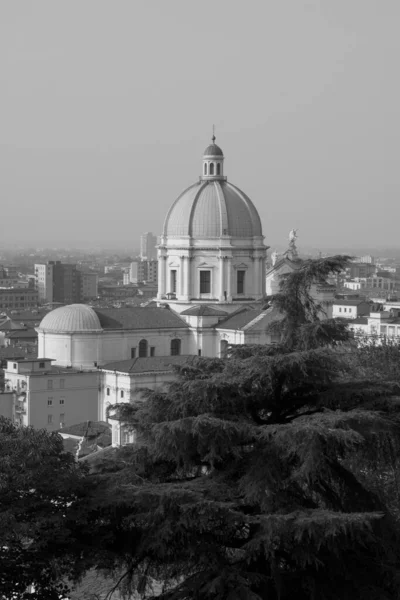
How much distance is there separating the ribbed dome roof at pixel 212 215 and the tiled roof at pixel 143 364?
7650 mm

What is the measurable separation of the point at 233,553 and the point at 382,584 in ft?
6.87

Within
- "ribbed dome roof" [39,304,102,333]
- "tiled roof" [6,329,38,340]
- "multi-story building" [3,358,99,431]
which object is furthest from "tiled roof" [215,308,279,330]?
"tiled roof" [6,329,38,340]

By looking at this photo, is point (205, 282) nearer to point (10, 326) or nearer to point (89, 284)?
point (10, 326)

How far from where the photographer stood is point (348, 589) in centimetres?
1859

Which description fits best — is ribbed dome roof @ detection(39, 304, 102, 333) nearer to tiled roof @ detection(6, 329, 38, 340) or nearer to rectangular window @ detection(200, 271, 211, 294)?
rectangular window @ detection(200, 271, 211, 294)

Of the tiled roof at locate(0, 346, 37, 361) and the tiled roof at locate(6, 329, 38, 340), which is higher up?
the tiled roof at locate(6, 329, 38, 340)

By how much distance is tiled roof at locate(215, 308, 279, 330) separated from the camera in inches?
2201

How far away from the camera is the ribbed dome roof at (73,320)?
55.3 meters

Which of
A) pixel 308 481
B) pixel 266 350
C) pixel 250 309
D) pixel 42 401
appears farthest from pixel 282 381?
pixel 250 309

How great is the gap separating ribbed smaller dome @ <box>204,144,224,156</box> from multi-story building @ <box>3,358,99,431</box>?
13.2m

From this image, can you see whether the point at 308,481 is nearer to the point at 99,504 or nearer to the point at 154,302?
the point at 99,504

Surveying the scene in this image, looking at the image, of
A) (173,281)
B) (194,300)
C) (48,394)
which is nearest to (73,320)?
(48,394)

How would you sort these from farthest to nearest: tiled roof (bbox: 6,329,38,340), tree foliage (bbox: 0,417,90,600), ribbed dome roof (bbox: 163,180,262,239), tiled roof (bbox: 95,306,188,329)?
tiled roof (bbox: 6,329,38,340) → ribbed dome roof (bbox: 163,180,262,239) → tiled roof (bbox: 95,306,188,329) → tree foliage (bbox: 0,417,90,600)

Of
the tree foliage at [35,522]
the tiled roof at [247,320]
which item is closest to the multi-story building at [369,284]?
the tiled roof at [247,320]
